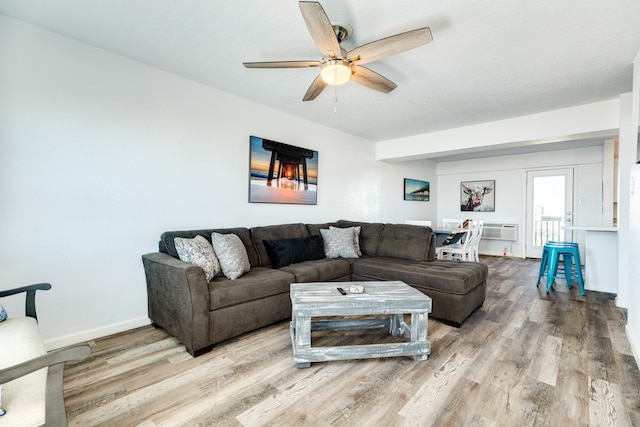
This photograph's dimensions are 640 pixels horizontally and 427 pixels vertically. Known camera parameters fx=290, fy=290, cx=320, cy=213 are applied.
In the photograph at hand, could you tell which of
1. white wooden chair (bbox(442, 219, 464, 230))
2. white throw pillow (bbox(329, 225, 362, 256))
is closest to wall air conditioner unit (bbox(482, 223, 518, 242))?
white wooden chair (bbox(442, 219, 464, 230))

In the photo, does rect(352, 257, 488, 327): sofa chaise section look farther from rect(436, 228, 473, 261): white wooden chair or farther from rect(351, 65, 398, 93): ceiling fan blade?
rect(351, 65, 398, 93): ceiling fan blade

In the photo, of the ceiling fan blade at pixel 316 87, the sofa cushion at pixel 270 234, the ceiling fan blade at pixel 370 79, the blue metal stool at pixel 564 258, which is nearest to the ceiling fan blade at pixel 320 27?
the ceiling fan blade at pixel 370 79

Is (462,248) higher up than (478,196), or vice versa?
(478,196)

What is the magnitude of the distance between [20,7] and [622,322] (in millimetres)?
5562

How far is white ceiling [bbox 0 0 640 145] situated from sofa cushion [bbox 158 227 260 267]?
1559 millimetres

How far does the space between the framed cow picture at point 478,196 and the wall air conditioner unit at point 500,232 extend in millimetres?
451

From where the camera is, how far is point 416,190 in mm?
6812

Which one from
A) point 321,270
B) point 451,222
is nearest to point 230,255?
point 321,270

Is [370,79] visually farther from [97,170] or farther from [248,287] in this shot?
[97,170]

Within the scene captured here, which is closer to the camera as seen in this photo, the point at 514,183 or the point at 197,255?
the point at 197,255

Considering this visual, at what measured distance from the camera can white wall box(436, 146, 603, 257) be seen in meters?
Result: 5.66

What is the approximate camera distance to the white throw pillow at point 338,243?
3.72 metres

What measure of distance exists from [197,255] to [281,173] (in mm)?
1818

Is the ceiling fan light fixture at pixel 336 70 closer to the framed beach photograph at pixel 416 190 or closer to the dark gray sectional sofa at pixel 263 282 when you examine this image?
the dark gray sectional sofa at pixel 263 282
